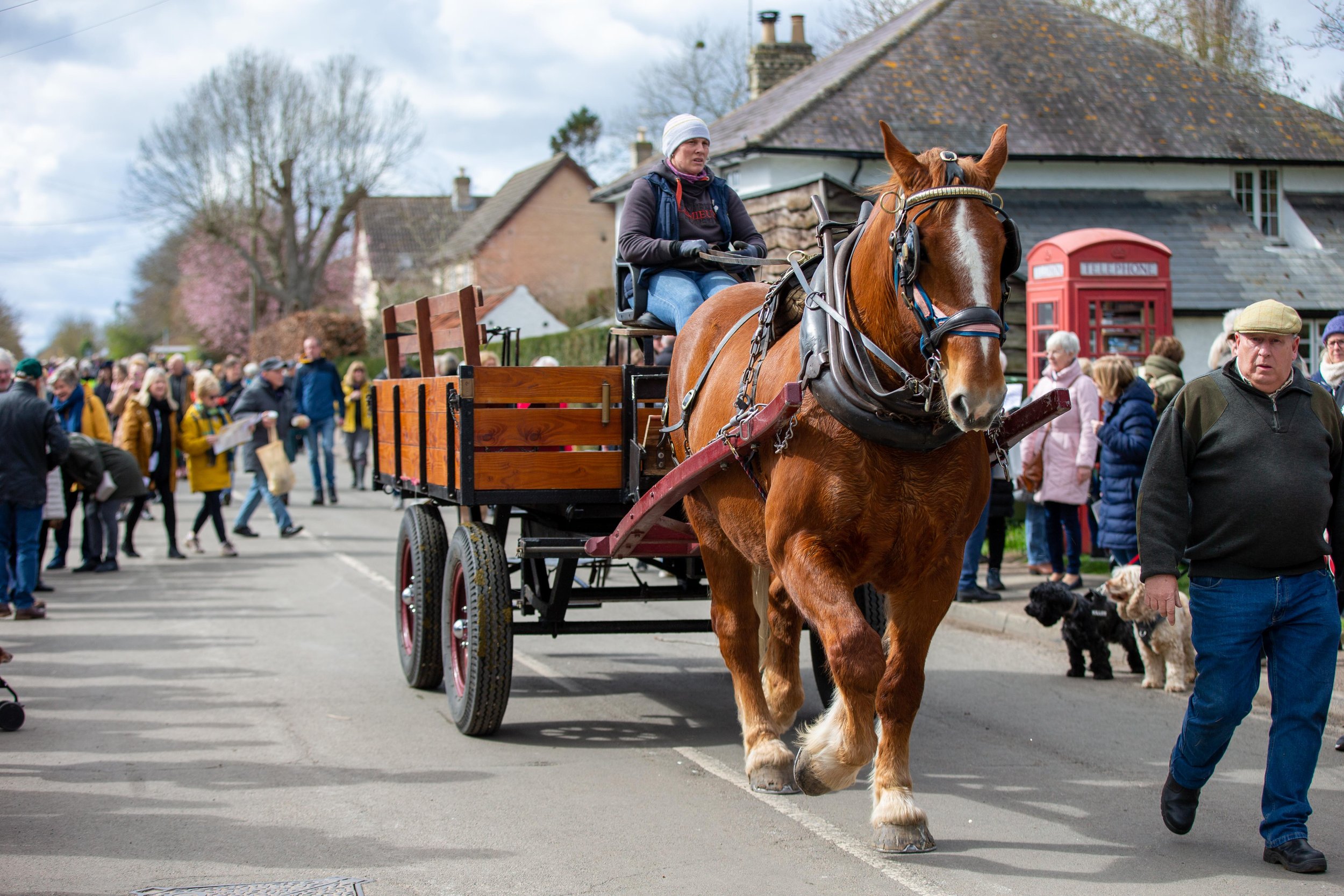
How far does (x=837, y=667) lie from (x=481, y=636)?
2.33 metres

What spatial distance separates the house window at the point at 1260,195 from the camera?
882 inches

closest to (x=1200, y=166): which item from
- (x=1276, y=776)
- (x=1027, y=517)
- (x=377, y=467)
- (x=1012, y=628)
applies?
(x=1027, y=517)

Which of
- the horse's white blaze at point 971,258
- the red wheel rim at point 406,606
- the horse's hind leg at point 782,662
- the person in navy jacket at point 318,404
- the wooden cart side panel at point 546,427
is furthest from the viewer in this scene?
the person in navy jacket at point 318,404

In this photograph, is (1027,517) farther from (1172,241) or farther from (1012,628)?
(1172,241)

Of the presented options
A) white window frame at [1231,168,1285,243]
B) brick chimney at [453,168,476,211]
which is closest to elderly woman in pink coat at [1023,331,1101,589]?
white window frame at [1231,168,1285,243]

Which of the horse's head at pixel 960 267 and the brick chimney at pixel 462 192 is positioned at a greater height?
→ the brick chimney at pixel 462 192

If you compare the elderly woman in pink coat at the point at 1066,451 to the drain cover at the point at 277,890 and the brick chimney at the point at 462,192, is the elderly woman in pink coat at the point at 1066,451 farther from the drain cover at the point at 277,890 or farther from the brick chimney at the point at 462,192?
the brick chimney at the point at 462,192

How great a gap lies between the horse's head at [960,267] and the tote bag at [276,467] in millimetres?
11872

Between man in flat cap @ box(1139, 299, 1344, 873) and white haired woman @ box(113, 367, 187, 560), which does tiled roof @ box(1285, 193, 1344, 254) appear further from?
man in flat cap @ box(1139, 299, 1344, 873)

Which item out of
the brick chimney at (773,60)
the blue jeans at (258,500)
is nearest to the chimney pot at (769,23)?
the brick chimney at (773,60)

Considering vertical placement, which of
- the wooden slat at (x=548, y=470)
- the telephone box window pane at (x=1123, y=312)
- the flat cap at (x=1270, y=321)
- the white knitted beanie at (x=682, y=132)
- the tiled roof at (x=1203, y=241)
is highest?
the tiled roof at (x=1203, y=241)

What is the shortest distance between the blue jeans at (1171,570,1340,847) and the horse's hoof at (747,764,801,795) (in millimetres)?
1513

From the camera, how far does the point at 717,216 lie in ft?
21.2

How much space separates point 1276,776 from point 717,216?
3.65 m
